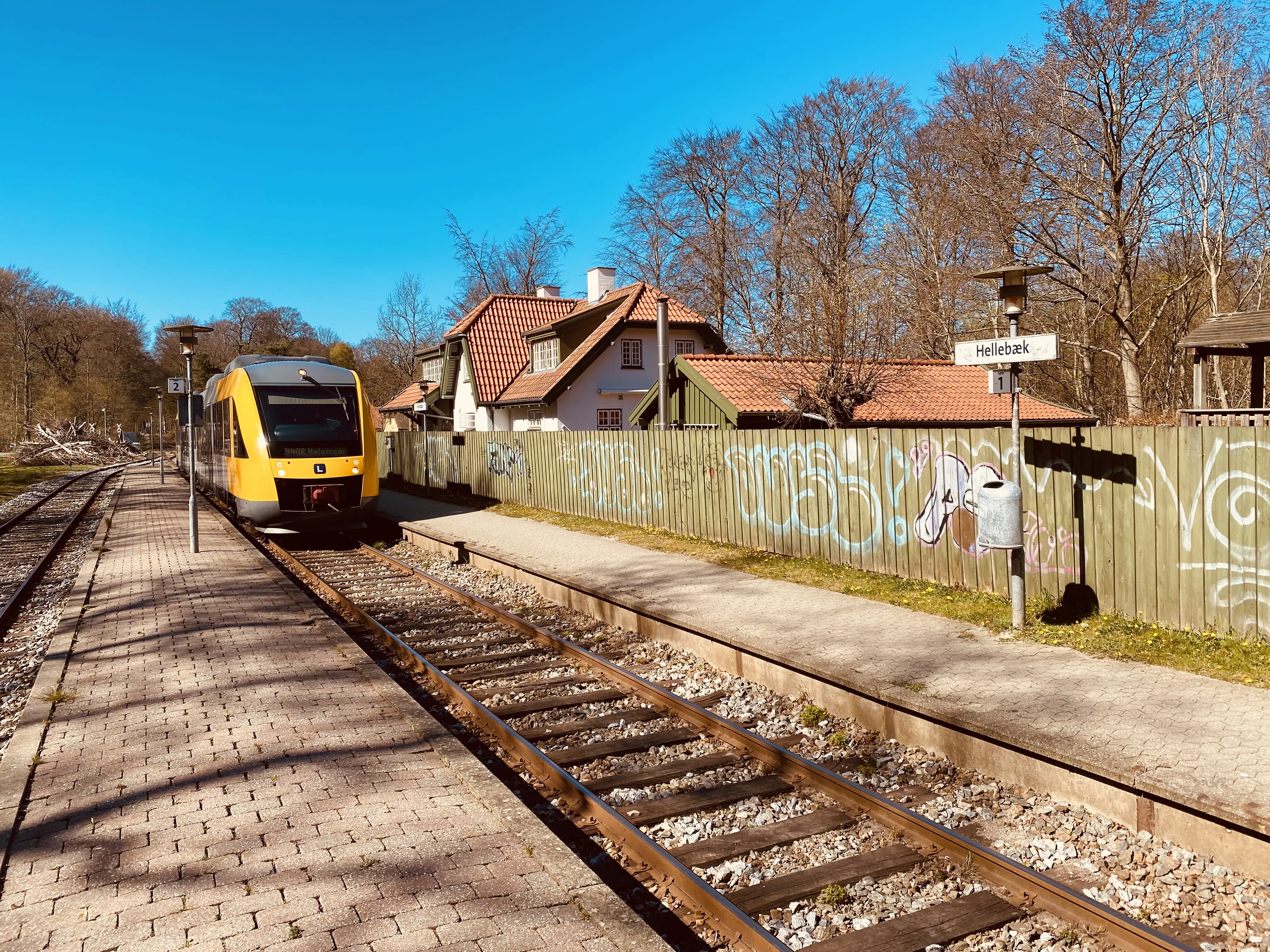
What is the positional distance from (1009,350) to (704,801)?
192 inches

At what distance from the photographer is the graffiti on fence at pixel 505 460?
2181 cm

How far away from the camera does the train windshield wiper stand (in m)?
15.9

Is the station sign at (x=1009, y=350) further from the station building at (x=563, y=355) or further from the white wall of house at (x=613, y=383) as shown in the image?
the white wall of house at (x=613, y=383)

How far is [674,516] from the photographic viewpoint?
49.9ft

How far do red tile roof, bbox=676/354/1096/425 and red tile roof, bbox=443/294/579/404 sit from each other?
14956 mm

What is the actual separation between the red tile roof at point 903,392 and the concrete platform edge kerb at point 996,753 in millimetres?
12006

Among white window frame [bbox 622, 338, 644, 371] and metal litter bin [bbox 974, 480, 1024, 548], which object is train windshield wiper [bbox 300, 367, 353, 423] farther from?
white window frame [bbox 622, 338, 644, 371]

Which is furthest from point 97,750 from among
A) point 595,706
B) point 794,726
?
point 794,726

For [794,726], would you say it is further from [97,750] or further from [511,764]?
[97,750]

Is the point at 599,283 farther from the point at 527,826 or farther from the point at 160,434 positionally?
the point at 527,826

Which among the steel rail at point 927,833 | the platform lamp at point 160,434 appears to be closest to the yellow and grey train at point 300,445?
the steel rail at point 927,833

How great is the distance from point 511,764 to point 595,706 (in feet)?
3.93

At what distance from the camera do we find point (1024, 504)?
8523 millimetres

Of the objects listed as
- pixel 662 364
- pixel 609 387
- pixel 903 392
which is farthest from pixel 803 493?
pixel 609 387
